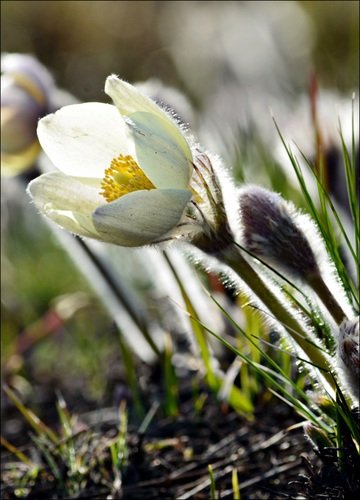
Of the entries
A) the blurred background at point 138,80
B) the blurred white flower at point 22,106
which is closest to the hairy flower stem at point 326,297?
the blurred background at point 138,80

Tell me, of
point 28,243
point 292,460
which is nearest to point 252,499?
point 292,460

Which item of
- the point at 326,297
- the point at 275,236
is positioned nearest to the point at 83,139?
the point at 275,236

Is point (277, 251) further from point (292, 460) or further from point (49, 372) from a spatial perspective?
point (49, 372)

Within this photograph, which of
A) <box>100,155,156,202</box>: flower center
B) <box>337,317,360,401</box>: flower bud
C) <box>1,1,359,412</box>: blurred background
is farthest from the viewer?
<box>1,1,359,412</box>: blurred background

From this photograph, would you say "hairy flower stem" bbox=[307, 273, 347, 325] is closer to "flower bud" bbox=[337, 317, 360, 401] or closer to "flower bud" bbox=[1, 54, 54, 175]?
"flower bud" bbox=[337, 317, 360, 401]

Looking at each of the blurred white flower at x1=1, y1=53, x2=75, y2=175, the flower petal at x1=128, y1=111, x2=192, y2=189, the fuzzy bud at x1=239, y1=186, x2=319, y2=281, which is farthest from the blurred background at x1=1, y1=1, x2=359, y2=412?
the flower petal at x1=128, y1=111, x2=192, y2=189

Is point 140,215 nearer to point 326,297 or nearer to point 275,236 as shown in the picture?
point 275,236

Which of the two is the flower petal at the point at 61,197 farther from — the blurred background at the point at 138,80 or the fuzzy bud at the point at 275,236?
the blurred background at the point at 138,80
